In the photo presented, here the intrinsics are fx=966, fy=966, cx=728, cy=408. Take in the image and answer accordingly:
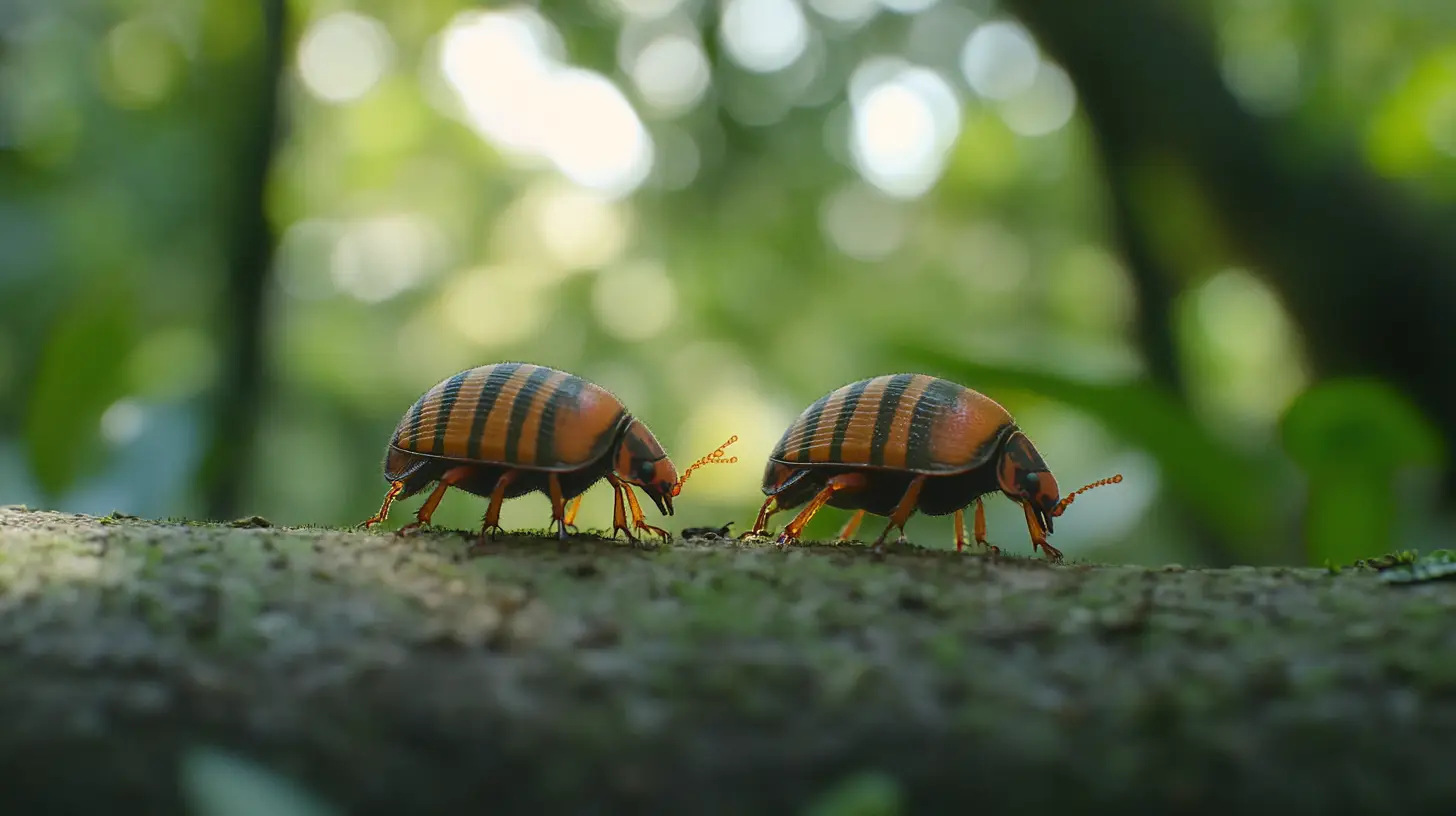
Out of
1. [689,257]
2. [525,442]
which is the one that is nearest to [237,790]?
[525,442]

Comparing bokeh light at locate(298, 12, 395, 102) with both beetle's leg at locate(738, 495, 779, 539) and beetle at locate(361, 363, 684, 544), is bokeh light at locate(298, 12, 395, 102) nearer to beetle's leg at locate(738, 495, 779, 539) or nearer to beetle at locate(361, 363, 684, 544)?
beetle at locate(361, 363, 684, 544)

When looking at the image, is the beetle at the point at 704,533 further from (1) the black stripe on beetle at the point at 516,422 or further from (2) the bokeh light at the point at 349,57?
(2) the bokeh light at the point at 349,57

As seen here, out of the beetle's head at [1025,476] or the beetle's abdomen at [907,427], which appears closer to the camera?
the beetle's abdomen at [907,427]

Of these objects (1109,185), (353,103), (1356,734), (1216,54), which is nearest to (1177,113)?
(1216,54)

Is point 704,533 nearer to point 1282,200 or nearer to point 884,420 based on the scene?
point 884,420

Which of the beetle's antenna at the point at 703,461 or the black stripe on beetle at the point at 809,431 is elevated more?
the black stripe on beetle at the point at 809,431

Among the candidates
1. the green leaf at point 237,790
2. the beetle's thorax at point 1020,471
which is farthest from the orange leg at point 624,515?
the green leaf at point 237,790

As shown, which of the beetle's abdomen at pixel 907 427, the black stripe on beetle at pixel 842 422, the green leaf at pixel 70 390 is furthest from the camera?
the green leaf at pixel 70 390
